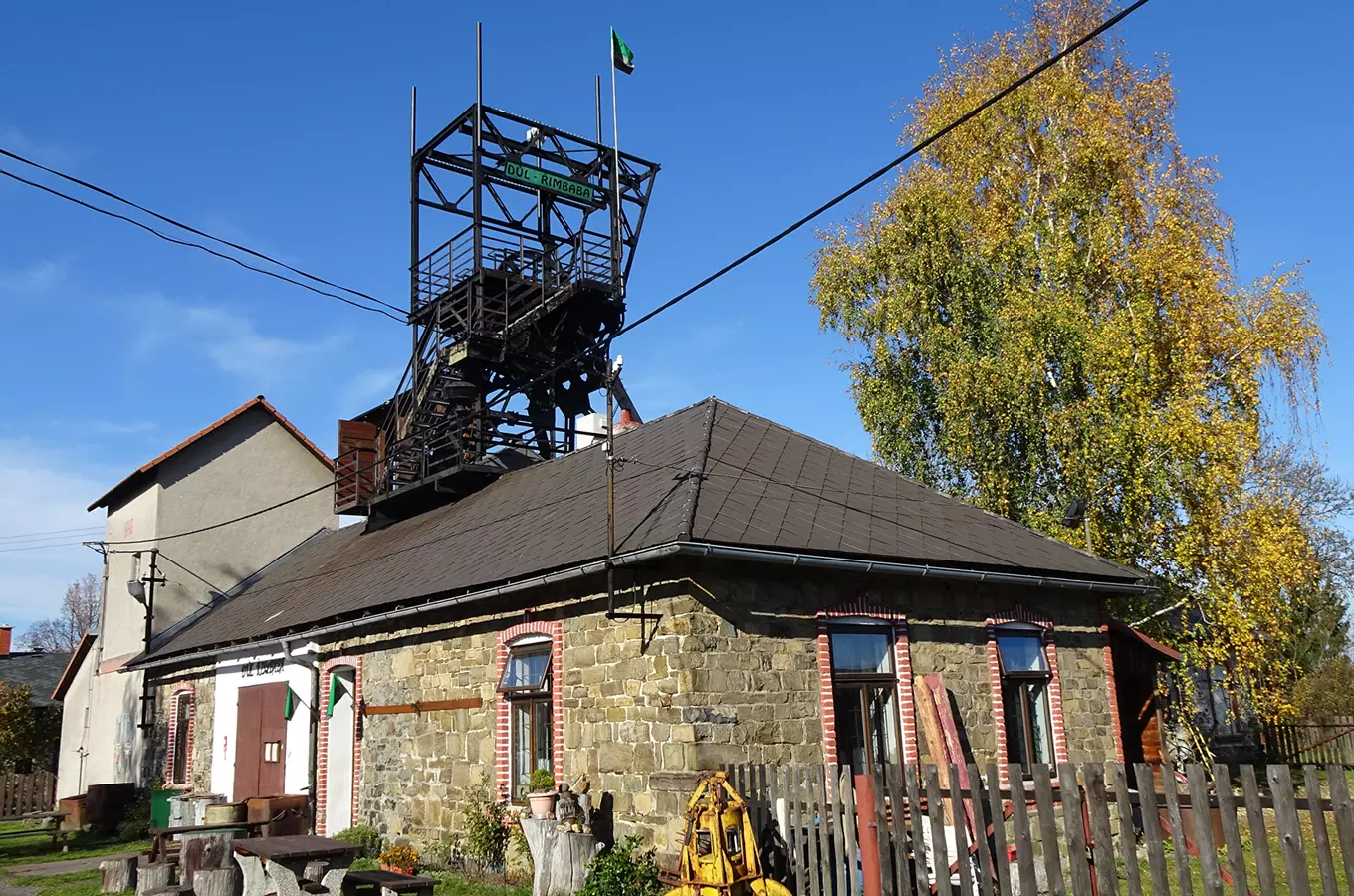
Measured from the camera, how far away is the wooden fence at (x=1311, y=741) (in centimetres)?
2612

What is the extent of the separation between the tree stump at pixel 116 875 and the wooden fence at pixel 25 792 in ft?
49.6

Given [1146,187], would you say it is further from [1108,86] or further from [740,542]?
[740,542]

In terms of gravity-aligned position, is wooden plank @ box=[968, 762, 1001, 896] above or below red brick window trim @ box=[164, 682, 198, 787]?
below

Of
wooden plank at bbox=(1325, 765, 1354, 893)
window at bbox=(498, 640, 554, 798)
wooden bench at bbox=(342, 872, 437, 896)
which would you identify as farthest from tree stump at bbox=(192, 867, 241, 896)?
wooden plank at bbox=(1325, 765, 1354, 893)

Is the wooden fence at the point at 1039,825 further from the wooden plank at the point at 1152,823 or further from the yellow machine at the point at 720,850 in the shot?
the yellow machine at the point at 720,850

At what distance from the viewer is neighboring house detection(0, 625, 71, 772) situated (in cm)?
3297

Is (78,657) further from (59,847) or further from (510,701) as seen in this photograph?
(510,701)

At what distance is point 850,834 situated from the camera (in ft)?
26.1

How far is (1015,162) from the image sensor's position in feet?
72.1

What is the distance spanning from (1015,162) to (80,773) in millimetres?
26090

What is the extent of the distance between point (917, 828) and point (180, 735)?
17762 millimetres

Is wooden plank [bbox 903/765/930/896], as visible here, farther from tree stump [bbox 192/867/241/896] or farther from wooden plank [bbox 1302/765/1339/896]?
tree stump [bbox 192/867/241/896]

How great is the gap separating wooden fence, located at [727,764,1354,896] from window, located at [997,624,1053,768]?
2.32m

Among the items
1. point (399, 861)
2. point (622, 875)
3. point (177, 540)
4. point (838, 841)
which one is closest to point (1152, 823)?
point (838, 841)
